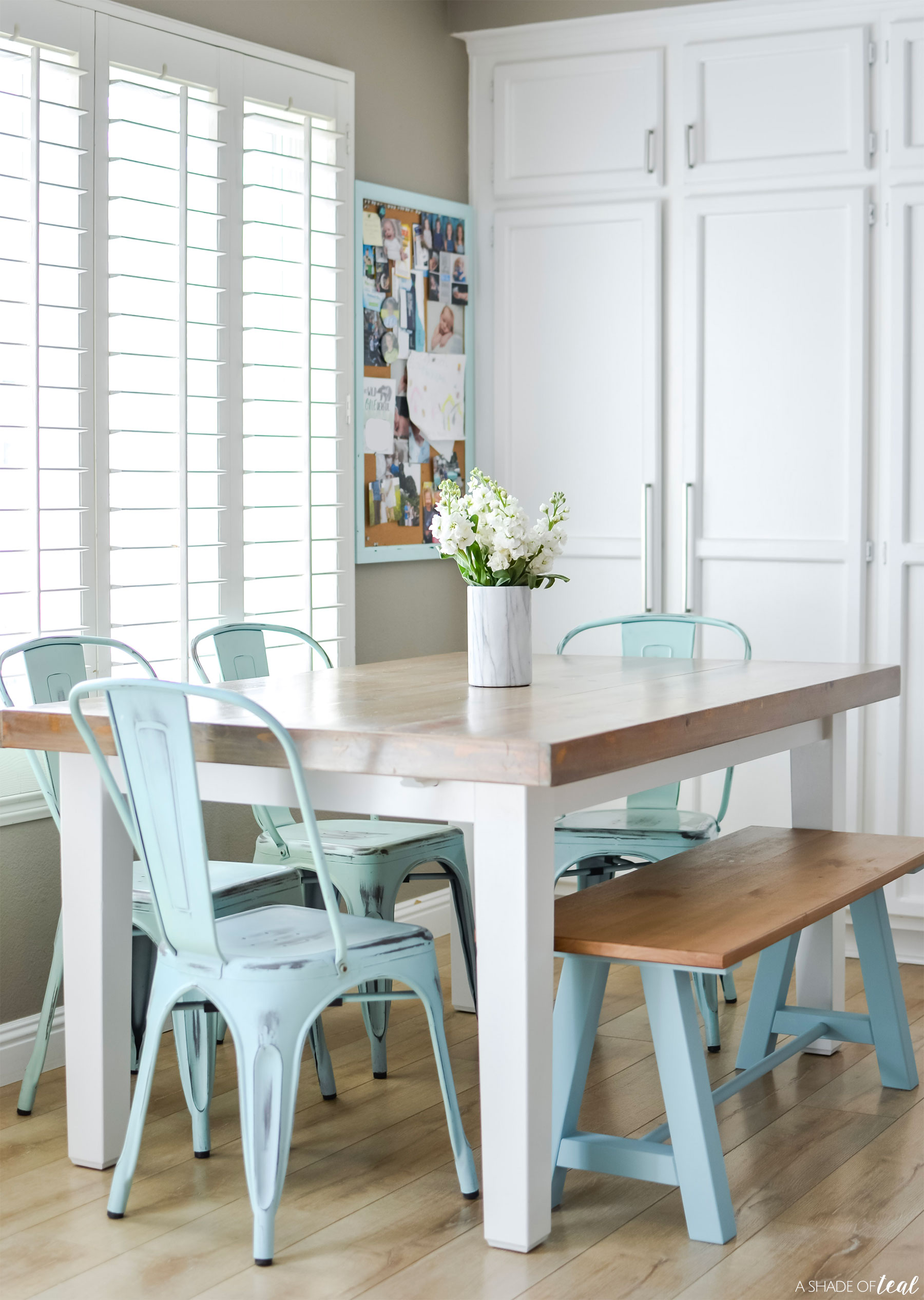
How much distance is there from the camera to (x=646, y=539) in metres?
4.29

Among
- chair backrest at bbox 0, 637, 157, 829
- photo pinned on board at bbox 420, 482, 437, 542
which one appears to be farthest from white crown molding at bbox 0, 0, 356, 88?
chair backrest at bbox 0, 637, 157, 829

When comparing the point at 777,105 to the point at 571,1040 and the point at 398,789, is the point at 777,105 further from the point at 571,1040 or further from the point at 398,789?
the point at 571,1040

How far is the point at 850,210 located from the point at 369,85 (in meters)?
1.32

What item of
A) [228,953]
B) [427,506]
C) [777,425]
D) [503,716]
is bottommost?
[228,953]

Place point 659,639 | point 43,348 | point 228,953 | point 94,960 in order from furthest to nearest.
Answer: point 659,639 → point 43,348 → point 94,960 → point 228,953

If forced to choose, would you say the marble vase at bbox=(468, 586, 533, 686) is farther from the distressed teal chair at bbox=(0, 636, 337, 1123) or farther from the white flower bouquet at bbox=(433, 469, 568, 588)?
the distressed teal chair at bbox=(0, 636, 337, 1123)

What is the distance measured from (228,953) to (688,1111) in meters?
0.73

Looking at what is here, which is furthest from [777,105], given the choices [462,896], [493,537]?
[462,896]

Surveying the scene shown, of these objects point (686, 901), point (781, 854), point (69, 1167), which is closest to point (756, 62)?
point (781, 854)

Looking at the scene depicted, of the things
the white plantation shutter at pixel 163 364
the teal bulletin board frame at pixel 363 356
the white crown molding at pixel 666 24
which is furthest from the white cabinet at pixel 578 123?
the white plantation shutter at pixel 163 364

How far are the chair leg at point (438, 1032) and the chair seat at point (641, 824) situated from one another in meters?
0.97

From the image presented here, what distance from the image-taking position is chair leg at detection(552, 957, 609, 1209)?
247cm

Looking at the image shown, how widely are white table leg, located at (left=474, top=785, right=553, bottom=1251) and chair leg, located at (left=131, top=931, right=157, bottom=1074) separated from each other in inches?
40.6

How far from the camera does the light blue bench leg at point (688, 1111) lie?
2316 millimetres
